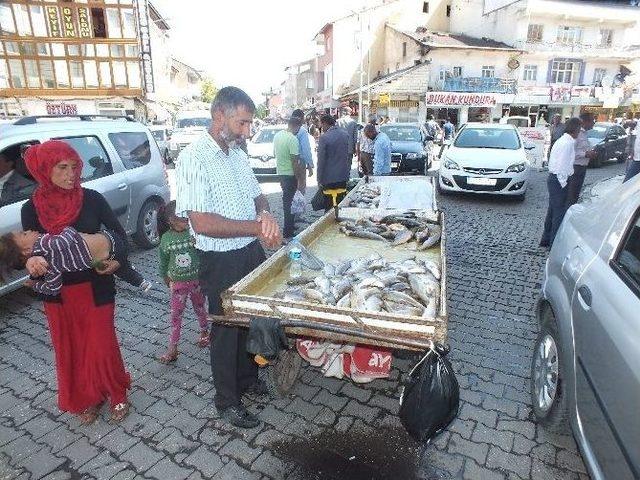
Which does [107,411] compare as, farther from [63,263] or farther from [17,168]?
[17,168]

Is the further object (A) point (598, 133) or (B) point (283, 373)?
(A) point (598, 133)

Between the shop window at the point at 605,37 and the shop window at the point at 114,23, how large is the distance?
39.8 metres

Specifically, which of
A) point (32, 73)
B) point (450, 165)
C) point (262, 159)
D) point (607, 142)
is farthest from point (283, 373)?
point (32, 73)

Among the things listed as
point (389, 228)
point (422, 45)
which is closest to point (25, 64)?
point (422, 45)

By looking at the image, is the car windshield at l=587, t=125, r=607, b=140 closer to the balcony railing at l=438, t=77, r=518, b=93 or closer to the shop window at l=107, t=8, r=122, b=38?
the balcony railing at l=438, t=77, r=518, b=93

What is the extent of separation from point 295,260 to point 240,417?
134 cm

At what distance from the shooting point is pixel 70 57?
3203 centimetres

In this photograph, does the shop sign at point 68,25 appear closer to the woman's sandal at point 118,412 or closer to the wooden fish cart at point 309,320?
the wooden fish cart at point 309,320

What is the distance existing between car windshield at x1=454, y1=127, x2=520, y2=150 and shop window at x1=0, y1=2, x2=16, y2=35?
35.2m

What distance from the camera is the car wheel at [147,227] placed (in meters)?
6.75

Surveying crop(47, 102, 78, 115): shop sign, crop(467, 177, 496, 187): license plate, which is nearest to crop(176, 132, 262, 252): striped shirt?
crop(467, 177, 496, 187): license plate

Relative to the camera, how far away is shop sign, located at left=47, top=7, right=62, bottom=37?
3111cm

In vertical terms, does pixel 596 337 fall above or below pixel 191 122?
below

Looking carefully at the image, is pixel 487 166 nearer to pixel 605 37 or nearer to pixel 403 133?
pixel 403 133
